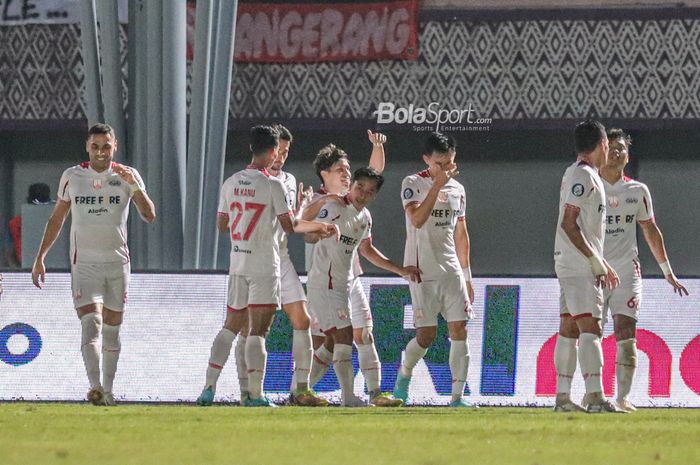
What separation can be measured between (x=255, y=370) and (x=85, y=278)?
1388 millimetres

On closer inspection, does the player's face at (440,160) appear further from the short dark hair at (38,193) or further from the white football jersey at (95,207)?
the short dark hair at (38,193)

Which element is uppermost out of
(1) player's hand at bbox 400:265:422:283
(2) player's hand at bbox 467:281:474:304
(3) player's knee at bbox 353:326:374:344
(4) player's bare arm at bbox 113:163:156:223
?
(4) player's bare arm at bbox 113:163:156:223

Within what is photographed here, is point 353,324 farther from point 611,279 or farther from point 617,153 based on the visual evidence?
point 611,279

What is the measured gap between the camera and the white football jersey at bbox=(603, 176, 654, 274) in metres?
12.1

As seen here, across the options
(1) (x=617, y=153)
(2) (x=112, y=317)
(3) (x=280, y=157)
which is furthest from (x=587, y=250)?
(2) (x=112, y=317)

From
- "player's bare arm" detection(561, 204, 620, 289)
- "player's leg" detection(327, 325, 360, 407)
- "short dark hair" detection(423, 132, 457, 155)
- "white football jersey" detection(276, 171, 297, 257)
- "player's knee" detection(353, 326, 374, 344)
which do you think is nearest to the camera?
"player's bare arm" detection(561, 204, 620, 289)

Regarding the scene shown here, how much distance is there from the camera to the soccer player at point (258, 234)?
11797mm

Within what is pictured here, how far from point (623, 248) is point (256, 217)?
8.70 feet

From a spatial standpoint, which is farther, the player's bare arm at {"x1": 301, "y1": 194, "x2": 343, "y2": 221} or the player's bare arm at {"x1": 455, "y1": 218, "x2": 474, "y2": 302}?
the player's bare arm at {"x1": 455, "y1": 218, "x2": 474, "y2": 302}

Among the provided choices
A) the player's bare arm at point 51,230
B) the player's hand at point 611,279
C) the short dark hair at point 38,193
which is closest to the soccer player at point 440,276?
the player's hand at point 611,279

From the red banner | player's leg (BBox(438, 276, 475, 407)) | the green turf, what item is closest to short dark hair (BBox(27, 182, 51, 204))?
the red banner

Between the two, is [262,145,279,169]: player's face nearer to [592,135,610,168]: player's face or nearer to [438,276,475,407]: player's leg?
[438,276,475,407]: player's leg

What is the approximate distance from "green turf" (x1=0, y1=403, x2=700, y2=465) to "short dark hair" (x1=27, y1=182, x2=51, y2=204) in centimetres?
1152

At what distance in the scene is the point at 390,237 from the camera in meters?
24.0
